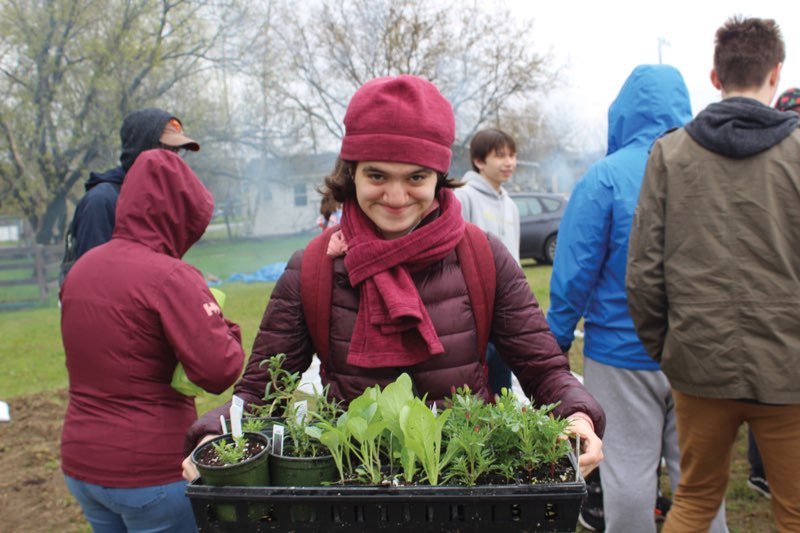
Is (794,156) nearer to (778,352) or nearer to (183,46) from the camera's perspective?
(778,352)

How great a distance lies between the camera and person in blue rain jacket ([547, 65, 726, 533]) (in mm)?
2613

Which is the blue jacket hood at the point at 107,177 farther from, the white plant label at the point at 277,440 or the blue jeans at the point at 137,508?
the white plant label at the point at 277,440

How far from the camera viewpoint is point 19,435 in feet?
16.4

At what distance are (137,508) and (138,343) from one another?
21.8 inches

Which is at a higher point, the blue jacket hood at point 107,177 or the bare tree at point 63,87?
the bare tree at point 63,87

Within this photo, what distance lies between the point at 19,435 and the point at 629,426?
4642 millimetres

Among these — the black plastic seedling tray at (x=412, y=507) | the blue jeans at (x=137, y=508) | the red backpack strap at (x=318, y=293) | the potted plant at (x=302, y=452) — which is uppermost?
the red backpack strap at (x=318, y=293)

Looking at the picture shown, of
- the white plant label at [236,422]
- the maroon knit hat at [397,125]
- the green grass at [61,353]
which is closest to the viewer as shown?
the white plant label at [236,422]

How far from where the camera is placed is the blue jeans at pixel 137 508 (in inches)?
82.4

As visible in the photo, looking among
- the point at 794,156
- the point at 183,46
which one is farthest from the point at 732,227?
the point at 183,46

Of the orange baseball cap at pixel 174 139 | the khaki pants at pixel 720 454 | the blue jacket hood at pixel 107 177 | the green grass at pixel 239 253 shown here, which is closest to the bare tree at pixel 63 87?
the green grass at pixel 239 253

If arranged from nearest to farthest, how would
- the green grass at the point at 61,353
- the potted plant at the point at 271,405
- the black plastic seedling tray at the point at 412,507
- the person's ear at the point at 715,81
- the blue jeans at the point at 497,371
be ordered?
1. the black plastic seedling tray at the point at 412,507
2. the potted plant at the point at 271,405
3. the person's ear at the point at 715,81
4. the blue jeans at the point at 497,371
5. the green grass at the point at 61,353

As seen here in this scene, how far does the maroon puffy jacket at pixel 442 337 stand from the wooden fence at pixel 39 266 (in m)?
14.6

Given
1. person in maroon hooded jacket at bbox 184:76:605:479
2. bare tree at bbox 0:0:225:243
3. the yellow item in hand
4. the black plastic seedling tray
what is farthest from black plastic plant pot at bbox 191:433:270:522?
bare tree at bbox 0:0:225:243
